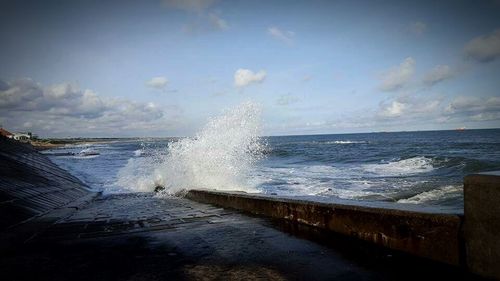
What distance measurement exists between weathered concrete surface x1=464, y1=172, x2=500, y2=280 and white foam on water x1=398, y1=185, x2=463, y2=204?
870cm

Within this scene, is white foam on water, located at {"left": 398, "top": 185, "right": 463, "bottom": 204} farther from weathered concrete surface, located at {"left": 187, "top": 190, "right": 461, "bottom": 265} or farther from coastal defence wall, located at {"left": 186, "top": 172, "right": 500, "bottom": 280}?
coastal defence wall, located at {"left": 186, "top": 172, "right": 500, "bottom": 280}

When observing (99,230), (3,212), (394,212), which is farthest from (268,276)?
(3,212)

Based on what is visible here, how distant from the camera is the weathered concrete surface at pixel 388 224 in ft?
9.84

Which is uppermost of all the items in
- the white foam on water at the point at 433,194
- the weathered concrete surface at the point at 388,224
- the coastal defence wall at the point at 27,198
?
the weathered concrete surface at the point at 388,224

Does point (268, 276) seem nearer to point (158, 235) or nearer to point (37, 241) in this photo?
point (158, 235)

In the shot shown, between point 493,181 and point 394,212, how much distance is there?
1.14m

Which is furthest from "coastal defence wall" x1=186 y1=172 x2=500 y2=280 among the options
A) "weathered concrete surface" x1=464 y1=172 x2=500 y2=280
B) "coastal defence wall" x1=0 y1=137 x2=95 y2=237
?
"coastal defence wall" x1=0 y1=137 x2=95 y2=237

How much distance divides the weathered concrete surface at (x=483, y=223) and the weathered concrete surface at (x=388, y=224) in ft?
0.43

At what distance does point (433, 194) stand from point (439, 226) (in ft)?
32.9

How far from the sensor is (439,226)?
305 cm

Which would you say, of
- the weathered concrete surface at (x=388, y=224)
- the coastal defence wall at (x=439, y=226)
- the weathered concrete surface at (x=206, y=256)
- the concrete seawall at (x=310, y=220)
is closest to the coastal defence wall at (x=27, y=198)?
the concrete seawall at (x=310, y=220)

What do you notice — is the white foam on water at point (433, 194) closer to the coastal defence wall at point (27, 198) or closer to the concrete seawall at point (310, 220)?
the concrete seawall at point (310, 220)

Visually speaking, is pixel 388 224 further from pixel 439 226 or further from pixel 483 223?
pixel 483 223

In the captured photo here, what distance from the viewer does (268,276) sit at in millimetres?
2963
